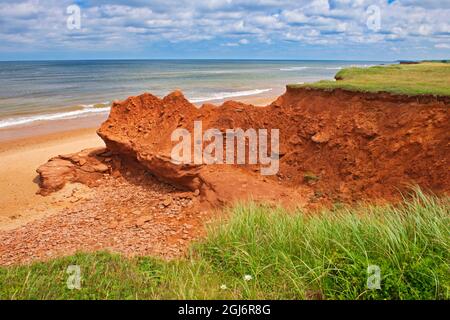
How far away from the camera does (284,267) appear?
4.56 m

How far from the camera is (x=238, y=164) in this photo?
958 cm

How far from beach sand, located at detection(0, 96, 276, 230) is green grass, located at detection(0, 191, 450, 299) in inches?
189

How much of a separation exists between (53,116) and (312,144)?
1791 cm

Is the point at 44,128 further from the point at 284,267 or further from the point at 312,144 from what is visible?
the point at 284,267

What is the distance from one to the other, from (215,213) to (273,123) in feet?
10.7

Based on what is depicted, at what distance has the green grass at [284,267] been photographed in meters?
4.06

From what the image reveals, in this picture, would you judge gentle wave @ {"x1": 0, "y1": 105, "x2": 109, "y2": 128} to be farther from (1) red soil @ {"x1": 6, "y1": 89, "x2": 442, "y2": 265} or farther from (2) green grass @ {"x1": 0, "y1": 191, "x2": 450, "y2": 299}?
(2) green grass @ {"x1": 0, "y1": 191, "x2": 450, "y2": 299}

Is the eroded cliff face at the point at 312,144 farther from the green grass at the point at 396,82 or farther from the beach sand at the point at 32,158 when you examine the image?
the beach sand at the point at 32,158

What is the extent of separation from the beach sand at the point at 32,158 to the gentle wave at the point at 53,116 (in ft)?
3.89

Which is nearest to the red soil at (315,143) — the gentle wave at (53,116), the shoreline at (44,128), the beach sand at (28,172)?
the beach sand at (28,172)

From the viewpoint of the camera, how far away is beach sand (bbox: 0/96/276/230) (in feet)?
30.9

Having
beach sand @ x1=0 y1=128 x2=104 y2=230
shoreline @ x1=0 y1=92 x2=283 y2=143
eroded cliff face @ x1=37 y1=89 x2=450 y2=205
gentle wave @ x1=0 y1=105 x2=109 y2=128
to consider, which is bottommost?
beach sand @ x1=0 y1=128 x2=104 y2=230

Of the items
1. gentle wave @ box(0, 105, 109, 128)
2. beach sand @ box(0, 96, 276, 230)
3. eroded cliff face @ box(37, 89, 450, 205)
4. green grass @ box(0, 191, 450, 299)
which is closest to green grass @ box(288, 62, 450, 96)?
eroded cliff face @ box(37, 89, 450, 205)
